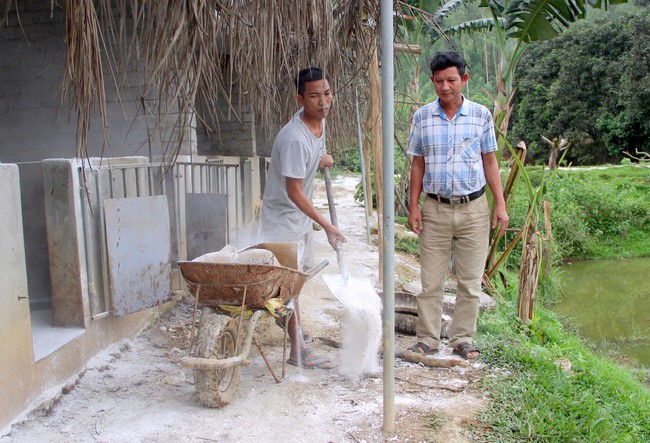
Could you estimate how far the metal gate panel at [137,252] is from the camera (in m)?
3.96

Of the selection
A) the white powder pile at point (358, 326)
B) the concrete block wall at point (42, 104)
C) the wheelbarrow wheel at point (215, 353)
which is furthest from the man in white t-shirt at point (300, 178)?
the concrete block wall at point (42, 104)

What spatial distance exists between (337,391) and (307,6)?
2253 millimetres

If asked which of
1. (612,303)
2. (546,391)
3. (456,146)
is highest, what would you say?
(456,146)

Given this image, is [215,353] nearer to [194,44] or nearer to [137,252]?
[137,252]

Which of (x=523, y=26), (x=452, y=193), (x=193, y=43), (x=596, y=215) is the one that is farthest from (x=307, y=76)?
(x=596, y=215)

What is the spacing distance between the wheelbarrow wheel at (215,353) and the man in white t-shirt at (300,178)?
61 cm

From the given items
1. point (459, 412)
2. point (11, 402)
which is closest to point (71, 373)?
point (11, 402)

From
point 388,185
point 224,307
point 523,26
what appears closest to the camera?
point 388,185

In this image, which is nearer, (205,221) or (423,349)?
(423,349)

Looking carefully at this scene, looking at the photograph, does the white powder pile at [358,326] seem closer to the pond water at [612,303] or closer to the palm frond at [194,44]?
the palm frond at [194,44]

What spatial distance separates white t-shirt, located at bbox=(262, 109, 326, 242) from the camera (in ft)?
11.9

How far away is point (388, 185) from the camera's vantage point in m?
2.71

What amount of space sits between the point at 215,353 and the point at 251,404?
440 mm

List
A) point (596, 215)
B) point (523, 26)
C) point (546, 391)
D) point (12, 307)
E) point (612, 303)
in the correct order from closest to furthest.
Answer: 1. point (12, 307)
2. point (546, 391)
3. point (523, 26)
4. point (612, 303)
5. point (596, 215)
